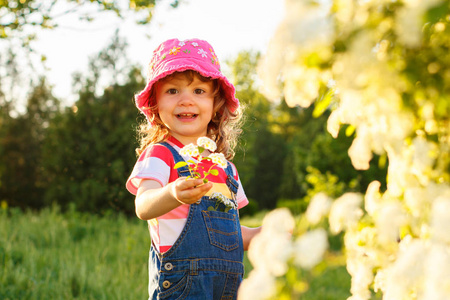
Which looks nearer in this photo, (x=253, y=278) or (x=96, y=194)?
(x=253, y=278)

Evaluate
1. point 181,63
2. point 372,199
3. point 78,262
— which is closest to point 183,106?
point 181,63

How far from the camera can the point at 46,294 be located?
372cm

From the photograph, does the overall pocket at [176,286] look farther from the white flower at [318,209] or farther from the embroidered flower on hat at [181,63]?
the white flower at [318,209]

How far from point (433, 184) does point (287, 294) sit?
1.39 ft

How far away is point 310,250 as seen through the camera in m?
0.88

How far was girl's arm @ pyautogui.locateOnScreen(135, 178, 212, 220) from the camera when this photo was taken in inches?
67.9

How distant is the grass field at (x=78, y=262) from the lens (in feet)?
12.6

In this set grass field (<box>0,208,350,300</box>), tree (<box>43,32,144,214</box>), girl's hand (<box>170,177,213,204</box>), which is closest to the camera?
girl's hand (<box>170,177,213,204</box>)

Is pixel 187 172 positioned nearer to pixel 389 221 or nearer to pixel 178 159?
pixel 178 159

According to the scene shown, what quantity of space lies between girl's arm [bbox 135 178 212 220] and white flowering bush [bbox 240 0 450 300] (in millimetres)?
679

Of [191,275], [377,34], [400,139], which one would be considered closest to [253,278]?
[400,139]

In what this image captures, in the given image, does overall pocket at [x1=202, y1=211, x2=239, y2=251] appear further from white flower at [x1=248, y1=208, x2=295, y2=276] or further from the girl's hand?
white flower at [x1=248, y1=208, x2=295, y2=276]

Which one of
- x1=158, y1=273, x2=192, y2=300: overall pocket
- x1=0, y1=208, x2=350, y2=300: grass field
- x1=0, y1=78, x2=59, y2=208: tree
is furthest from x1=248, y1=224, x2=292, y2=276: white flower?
x1=0, y1=78, x2=59, y2=208: tree

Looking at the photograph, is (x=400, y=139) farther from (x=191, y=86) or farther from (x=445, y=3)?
(x=191, y=86)
